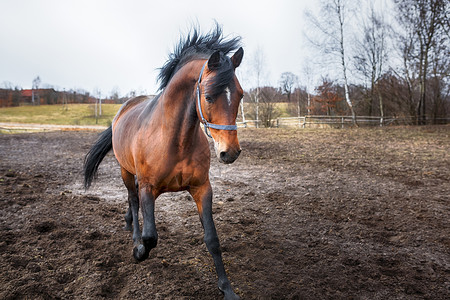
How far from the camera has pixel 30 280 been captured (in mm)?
2424

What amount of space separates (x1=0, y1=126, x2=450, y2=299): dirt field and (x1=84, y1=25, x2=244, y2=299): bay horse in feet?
1.36

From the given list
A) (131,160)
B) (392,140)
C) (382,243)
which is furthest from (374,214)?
(392,140)

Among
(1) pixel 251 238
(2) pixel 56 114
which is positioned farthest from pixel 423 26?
(2) pixel 56 114

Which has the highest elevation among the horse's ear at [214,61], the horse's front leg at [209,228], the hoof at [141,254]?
the horse's ear at [214,61]

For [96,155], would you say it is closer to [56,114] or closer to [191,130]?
[191,130]

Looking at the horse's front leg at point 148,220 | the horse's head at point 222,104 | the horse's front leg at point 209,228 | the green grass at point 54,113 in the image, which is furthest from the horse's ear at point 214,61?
the green grass at point 54,113

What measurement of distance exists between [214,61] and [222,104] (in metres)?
0.33

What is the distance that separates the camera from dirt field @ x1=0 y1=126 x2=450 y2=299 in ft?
7.88

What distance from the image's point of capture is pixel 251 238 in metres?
3.43

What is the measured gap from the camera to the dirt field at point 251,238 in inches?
94.5

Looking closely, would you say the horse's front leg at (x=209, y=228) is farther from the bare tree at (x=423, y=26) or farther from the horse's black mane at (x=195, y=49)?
the bare tree at (x=423, y=26)

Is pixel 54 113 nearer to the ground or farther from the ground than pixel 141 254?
farther from the ground

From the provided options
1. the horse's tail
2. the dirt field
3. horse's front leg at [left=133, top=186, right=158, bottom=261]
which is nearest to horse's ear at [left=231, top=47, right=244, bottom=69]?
horse's front leg at [left=133, top=186, right=158, bottom=261]

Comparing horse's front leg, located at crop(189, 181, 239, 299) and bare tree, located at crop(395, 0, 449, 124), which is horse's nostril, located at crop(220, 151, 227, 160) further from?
bare tree, located at crop(395, 0, 449, 124)
